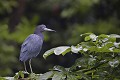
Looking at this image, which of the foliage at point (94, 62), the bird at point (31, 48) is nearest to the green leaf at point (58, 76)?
the foliage at point (94, 62)

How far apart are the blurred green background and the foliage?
4.46m

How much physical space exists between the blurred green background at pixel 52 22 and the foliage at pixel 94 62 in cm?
446

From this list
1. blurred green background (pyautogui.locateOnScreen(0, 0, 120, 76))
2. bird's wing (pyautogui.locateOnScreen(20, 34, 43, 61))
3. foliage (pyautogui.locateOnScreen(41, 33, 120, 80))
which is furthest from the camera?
blurred green background (pyautogui.locateOnScreen(0, 0, 120, 76))

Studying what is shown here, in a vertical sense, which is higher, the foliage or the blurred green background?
the blurred green background

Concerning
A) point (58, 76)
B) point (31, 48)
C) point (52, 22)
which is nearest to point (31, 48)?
point (31, 48)

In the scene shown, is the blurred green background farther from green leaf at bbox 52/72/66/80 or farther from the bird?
green leaf at bbox 52/72/66/80

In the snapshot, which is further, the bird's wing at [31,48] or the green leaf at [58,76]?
the bird's wing at [31,48]

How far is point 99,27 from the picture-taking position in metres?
7.51

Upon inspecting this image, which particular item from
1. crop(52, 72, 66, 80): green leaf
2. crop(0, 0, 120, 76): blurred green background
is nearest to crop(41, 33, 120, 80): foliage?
crop(52, 72, 66, 80): green leaf

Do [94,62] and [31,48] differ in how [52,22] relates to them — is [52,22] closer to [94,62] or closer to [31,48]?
[31,48]

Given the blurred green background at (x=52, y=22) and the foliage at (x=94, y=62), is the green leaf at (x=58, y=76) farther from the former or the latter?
the blurred green background at (x=52, y=22)

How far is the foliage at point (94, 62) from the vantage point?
195cm

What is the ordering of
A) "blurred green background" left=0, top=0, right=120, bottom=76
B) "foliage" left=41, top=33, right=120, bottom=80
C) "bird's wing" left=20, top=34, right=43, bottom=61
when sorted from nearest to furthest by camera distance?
1. "foliage" left=41, top=33, right=120, bottom=80
2. "bird's wing" left=20, top=34, right=43, bottom=61
3. "blurred green background" left=0, top=0, right=120, bottom=76

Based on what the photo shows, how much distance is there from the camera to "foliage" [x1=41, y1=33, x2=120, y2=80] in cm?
195
